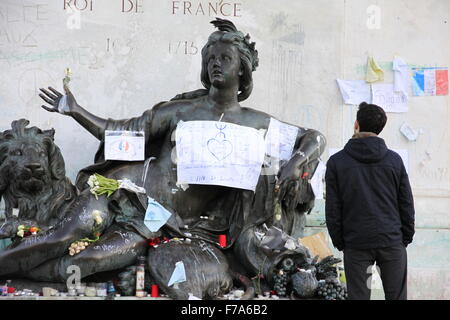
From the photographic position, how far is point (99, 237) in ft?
24.4

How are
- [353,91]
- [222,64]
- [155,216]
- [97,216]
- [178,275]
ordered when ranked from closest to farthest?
[178,275], [97,216], [155,216], [222,64], [353,91]

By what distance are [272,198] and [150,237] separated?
0.91 m

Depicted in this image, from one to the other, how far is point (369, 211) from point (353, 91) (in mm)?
3396

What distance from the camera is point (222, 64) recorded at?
7.83 meters

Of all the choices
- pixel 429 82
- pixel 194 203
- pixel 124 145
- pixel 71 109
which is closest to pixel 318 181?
pixel 194 203

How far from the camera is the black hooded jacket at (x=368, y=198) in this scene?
19.9ft

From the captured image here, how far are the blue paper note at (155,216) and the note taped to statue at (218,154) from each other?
0.27 m

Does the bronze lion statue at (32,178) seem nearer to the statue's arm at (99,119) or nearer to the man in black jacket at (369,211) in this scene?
the statue's arm at (99,119)

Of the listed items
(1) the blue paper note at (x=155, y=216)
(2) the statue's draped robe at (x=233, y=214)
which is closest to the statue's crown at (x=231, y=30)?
(2) the statue's draped robe at (x=233, y=214)

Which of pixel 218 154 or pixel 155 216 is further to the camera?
pixel 218 154

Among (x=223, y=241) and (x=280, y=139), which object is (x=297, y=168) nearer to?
(x=280, y=139)

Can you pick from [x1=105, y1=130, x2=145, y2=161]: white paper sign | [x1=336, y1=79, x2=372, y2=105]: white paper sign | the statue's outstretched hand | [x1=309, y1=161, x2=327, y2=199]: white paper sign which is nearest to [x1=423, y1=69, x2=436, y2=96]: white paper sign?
[x1=336, y1=79, x2=372, y2=105]: white paper sign

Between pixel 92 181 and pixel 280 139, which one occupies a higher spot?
pixel 280 139

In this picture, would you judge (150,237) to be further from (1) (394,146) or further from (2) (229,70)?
(1) (394,146)
